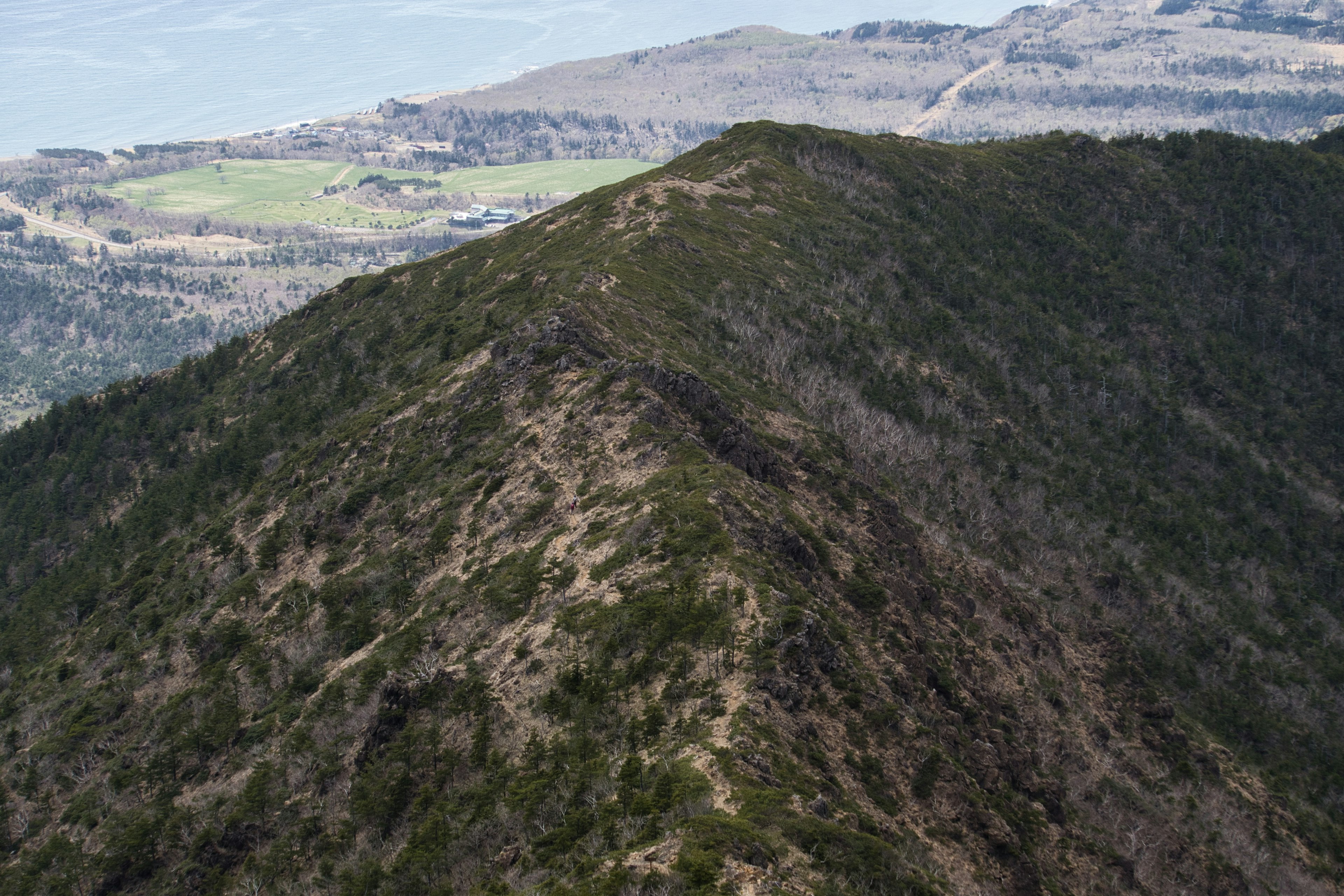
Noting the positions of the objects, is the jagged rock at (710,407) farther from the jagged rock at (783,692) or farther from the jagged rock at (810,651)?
the jagged rock at (783,692)

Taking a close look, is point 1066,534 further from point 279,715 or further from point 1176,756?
point 279,715

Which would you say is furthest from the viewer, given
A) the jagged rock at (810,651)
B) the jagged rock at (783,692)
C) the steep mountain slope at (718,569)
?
the jagged rock at (810,651)

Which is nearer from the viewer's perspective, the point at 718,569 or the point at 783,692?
the point at 783,692

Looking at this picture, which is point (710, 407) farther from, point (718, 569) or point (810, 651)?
point (810, 651)

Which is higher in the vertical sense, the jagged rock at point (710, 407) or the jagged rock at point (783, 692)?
the jagged rock at point (710, 407)

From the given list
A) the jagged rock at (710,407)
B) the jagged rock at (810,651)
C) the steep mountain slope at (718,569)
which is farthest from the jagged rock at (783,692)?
the jagged rock at (710,407)

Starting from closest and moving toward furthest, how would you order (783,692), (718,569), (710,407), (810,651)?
(783,692)
(810,651)
(718,569)
(710,407)

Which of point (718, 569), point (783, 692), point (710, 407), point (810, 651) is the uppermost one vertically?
point (710, 407)

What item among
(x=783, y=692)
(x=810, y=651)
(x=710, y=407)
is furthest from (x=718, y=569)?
(x=710, y=407)

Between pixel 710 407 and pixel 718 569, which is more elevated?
pixel 710 407

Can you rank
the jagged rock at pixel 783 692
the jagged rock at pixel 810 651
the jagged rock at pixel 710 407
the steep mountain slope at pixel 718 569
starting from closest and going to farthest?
the jagged rock at pixel 783 692 → the steep mountain slope at pixel 718 569 → the jagged rock at pixel 810 651 → the jagged rock at pixel 710 407

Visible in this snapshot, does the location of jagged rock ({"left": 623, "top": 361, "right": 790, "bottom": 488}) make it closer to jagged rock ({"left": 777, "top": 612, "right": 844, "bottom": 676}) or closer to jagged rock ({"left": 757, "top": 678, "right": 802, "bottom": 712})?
jagged rock ({"left": 777, "top": 612, "right": 844, "bottom": 676})
